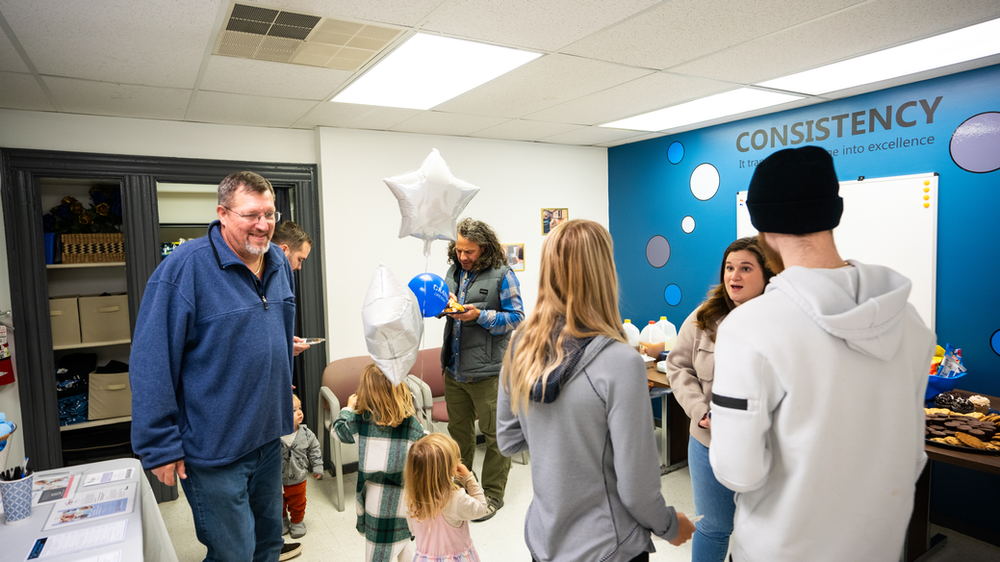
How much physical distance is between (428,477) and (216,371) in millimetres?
769

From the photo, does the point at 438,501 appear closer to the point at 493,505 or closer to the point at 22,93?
the point at 493,505

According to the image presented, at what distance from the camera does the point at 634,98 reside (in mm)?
3113

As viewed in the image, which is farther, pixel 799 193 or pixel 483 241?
pixel 483 241

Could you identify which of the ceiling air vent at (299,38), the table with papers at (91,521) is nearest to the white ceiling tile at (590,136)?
the ceiling air vent at (299,38)

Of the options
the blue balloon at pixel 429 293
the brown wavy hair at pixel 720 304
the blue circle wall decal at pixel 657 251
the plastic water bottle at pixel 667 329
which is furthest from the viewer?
the blue circle wall decal at pixel 657 251

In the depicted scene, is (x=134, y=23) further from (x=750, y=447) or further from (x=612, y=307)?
(x=750, y=447)

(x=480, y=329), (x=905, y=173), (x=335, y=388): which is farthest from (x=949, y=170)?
(x=335, y=388)

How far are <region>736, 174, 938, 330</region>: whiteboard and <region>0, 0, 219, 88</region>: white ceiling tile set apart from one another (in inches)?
122

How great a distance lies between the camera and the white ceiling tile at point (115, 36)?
5.71ft

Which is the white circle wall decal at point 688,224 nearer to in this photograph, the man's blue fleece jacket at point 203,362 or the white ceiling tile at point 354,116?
the white ceiling tile at point 354,116

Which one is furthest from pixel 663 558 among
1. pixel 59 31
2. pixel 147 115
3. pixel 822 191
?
pixel 147 115

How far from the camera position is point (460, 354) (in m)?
3.05

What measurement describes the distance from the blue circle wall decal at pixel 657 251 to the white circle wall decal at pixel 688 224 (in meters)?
0.19

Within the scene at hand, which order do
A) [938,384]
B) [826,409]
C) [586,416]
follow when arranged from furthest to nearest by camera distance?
[938,384], [586,416], [826,409]
